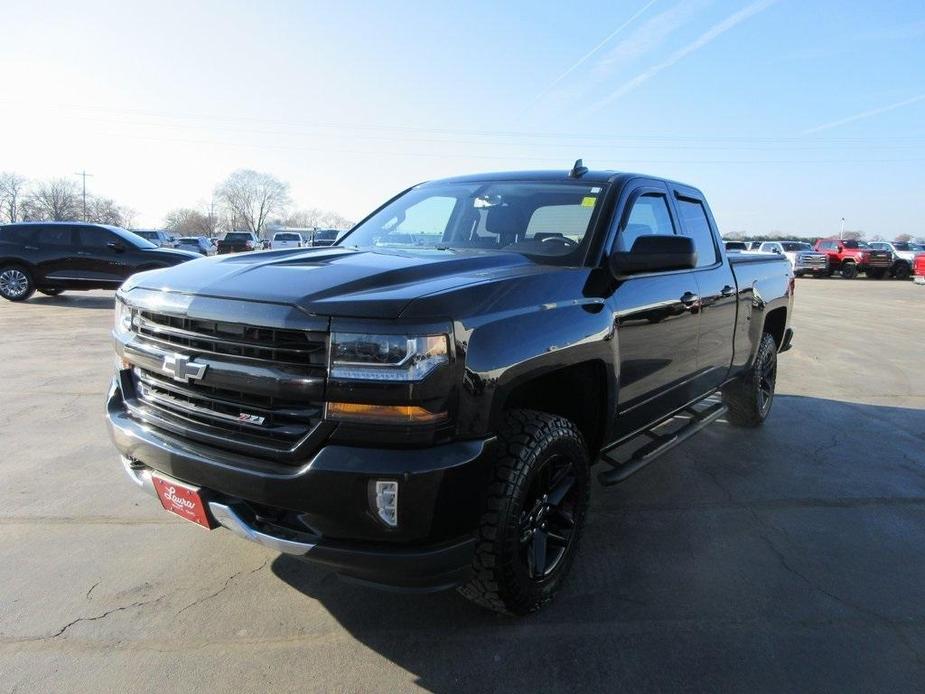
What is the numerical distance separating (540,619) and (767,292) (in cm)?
379

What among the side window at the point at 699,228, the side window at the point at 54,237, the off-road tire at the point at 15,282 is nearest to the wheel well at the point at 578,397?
the side window at the point at 699,228

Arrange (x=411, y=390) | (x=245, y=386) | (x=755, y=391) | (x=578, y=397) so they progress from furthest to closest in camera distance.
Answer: (x=755, y=391) < (x=578, y=397) < (x=245, y=386) < (x=411, y=390)

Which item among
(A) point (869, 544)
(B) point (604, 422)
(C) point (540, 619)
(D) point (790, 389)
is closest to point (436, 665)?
(C) point (540, 619)

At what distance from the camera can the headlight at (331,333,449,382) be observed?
2.02 meters

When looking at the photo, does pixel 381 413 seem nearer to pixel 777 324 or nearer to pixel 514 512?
pixel 514 512

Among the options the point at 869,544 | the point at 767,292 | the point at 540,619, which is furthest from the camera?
the point at 767,292

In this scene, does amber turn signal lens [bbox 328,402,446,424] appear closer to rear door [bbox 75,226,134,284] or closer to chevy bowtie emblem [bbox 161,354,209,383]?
chevy bowtie emblem [bbox 161,354,209,383]

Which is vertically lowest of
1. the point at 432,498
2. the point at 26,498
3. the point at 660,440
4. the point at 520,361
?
the point at 26,498

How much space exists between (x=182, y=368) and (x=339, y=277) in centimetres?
68

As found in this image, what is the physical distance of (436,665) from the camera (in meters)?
2.34

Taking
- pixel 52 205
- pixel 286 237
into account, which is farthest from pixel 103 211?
pixel 286 237

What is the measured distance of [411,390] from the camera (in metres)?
2.02

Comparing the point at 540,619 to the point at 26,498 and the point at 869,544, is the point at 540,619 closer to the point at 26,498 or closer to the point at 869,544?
the point at 869,544

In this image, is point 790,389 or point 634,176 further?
point 790,389
